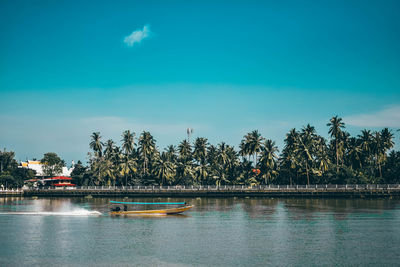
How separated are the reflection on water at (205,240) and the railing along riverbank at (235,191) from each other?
3424 centimetres

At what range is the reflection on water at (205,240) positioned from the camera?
3275 cm

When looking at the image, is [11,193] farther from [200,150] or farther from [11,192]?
[200,150]

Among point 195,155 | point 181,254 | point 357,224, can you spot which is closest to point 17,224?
point 181,254

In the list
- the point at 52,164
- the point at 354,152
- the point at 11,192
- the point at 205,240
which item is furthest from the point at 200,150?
the point at 205,240

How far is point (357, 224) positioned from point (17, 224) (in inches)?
1761

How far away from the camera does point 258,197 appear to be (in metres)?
102

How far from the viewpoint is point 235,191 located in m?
104

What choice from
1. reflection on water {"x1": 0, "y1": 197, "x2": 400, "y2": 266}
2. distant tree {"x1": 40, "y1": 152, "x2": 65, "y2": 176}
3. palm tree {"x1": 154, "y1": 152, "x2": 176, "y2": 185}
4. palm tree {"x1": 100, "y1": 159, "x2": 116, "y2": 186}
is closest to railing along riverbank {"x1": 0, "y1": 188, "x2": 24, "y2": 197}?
palm tree {"x1": 100, "y1": 159, "x2": 116, "y2": 186}

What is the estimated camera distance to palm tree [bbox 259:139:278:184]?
10681 centimetres

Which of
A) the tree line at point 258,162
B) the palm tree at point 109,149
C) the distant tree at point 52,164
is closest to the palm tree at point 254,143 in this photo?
the tree line at point 258,162

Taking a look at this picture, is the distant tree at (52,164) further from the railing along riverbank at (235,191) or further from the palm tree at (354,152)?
the palm tree at (354,152)

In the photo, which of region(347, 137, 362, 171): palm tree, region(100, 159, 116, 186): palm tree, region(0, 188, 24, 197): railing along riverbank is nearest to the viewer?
region(347, 137, 362, 171): palm tree

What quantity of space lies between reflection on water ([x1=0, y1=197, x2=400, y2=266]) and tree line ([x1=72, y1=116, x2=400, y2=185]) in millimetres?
44006

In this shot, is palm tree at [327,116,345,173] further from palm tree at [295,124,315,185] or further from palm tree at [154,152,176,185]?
palm tree at [154,152,176,185]
